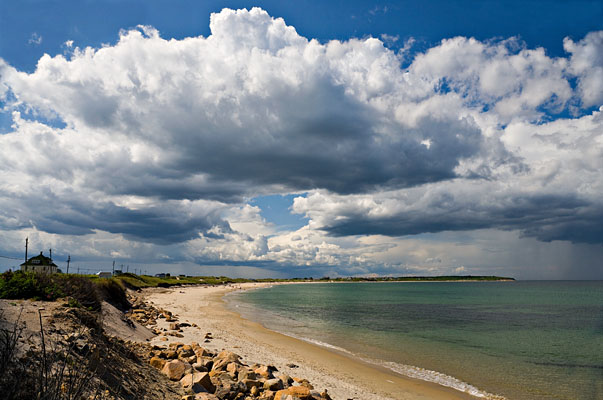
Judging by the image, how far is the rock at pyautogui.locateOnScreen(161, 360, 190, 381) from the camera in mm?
13336

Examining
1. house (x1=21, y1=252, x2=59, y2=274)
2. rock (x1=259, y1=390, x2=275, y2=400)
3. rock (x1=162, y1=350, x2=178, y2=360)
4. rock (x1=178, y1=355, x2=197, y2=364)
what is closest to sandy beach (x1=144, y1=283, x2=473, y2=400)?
rock (x1=259, y1=390, x2=275, y2=400)

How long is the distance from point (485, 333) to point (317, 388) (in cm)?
2908

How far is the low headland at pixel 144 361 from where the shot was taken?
782cm

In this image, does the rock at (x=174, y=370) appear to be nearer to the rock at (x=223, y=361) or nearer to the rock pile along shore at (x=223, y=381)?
the rock pile along shore at (x=223, y=381)

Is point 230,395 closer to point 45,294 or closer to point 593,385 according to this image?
point 45,294

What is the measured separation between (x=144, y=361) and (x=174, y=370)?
1778 mm

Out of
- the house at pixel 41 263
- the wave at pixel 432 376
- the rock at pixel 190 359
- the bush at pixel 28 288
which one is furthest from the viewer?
the house at pixel 41 263

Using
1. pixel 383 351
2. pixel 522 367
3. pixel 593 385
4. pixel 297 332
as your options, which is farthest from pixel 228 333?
pixel 593 385

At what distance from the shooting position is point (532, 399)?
56.4ft

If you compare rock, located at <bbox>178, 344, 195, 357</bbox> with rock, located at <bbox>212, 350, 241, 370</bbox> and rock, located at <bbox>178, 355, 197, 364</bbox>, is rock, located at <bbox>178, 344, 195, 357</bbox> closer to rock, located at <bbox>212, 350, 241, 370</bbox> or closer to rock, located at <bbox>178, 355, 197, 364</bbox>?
rock, located at <bbox>178, 355, 197, 364</bbox>

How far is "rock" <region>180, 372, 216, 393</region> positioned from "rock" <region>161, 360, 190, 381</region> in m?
0.51

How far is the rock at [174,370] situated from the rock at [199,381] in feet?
1.66

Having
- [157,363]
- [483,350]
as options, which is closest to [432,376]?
[483,350]

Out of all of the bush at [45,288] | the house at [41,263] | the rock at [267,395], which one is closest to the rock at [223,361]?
the rock at [267,395]
